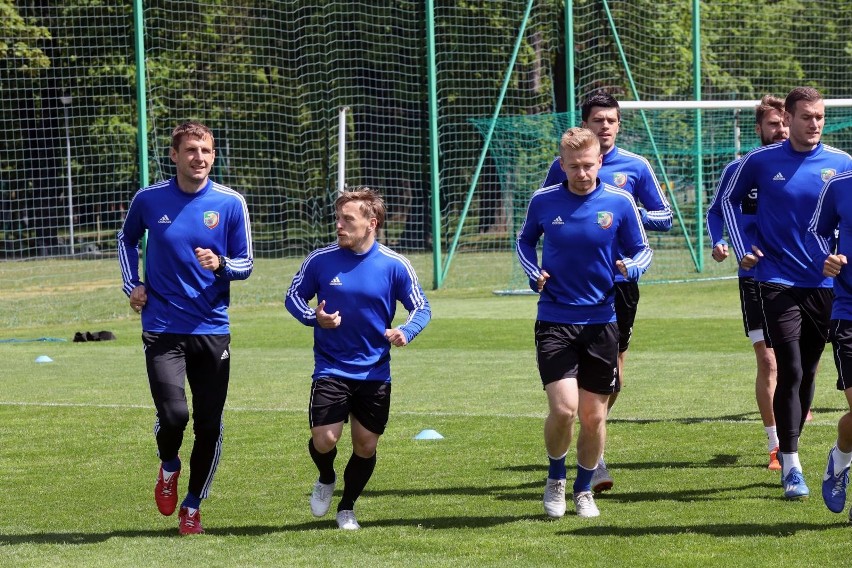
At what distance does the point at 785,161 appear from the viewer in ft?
25.0

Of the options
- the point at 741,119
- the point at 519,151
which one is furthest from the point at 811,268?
the point at 741,119

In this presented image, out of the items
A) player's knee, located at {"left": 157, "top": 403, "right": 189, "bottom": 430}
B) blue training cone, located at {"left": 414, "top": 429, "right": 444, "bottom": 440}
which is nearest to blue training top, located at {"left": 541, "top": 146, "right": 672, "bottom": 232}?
blue training cone, located at {"left": 414, "top": 429, "right": 444, "bottom": 440}

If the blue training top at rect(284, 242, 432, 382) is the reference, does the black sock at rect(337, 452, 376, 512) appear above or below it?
below

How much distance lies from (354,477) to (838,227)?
2701mm

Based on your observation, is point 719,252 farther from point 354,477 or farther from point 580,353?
point 354,477

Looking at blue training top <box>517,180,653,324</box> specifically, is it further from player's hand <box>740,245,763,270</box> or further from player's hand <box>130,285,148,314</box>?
player's hand <box>130,285,148,314</box>

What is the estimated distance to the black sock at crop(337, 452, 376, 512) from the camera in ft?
22.8

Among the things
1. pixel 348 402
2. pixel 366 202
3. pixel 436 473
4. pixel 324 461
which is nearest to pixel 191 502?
pixel 324 461

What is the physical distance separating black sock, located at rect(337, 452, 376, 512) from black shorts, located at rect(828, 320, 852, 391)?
7.62 ft

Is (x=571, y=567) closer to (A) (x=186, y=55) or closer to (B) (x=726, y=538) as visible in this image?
(B) (x=726, y=538)

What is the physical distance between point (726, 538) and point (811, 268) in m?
1.76

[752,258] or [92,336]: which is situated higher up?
[752,258]

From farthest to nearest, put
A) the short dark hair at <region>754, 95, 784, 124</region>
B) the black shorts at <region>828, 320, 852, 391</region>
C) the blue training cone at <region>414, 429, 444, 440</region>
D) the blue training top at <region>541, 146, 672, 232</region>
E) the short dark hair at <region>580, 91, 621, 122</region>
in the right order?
the blue training cone at <region>414, 429, 444, 440</region> < the short dark hair at <region>754, 95, 784, 124</region> < the blue training top at <region>541, 146, 672, 232</region> < the short dark hair at <region>580, 91, 621, 122</region> < the black shorts at <region>828, 320, 852, 391</region>

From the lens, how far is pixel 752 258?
7.47 m
